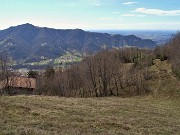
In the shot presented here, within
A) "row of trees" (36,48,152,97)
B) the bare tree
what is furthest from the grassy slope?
the bare tree

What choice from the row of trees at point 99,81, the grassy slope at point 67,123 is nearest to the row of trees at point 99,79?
the row of trees at point 99,81

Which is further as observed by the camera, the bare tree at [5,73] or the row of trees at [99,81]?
the bare tree at [5,73]

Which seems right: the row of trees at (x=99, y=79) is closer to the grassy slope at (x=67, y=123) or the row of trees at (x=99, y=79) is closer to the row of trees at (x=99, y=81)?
the row of trees at (x=99, y=81)

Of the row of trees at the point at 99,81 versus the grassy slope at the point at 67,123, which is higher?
the grassy slope at the point at 67,123

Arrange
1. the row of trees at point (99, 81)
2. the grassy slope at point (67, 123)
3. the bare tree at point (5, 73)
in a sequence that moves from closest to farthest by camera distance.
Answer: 1. the grassy slope at point (67, 123)
2. the row of trees at point (99, 81)
3. the bare tree at point (5, 73)

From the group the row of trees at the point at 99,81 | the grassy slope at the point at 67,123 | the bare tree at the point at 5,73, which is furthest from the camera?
the bare tree at the point at 5,73

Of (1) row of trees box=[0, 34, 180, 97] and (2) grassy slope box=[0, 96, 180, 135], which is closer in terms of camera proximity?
(2) grassy slope box=[0, 96, 180, 135]

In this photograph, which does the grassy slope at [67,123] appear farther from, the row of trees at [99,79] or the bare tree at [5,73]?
the bare tree at [5,73]

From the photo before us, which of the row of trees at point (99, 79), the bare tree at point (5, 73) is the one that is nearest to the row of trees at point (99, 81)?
the row of trees at point (99, 79)

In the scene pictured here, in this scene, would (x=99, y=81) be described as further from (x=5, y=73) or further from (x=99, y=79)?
(x=5, y=73)

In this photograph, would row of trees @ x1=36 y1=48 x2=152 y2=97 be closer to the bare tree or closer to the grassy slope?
the bare tree

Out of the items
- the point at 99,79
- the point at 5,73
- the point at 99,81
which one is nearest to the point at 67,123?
the point at 99,81

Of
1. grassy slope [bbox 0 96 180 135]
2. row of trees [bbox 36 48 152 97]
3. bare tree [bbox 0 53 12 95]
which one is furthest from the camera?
bare tree [bbox 0 53 12 95]

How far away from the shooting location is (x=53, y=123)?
2214 cm
